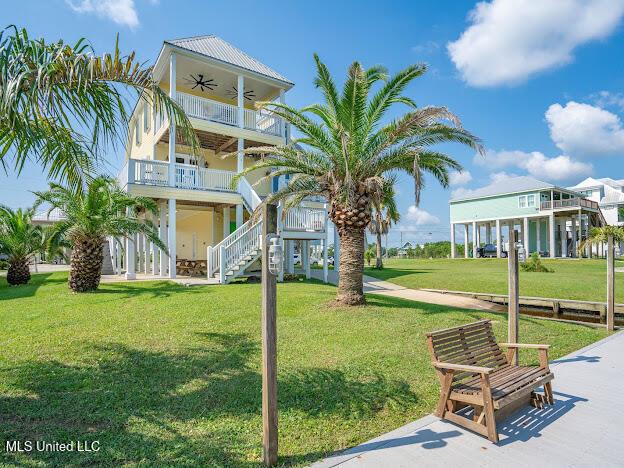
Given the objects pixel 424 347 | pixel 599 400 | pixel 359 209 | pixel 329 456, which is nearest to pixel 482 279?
pixel 359 209

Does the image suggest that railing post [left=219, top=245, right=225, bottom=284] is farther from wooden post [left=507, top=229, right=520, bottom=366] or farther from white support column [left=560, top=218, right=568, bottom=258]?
white support column [left=560, top=218, right=568, bottom=258]

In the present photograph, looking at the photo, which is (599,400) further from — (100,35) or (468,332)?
(100,35)

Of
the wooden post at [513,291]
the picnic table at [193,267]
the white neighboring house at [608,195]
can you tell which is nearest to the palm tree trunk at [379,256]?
the picnic table at [193,267]

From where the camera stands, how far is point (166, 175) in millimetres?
15867

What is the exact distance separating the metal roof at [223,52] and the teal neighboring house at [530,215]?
993 inches

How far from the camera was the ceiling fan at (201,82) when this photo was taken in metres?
18.5

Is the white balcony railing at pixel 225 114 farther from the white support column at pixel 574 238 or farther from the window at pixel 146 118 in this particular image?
the white support column at pixel 574 238

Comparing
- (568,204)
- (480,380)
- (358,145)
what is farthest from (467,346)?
(568,204)

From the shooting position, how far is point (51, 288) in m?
13.4

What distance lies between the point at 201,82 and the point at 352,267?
1399 cm

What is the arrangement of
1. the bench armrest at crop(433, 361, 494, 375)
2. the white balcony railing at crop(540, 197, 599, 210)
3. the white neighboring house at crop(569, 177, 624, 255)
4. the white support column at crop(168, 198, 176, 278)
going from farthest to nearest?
1. the white neighboring house at crop(569, 177, 624, 255)
2. the white balcony railing at crop(540, 197, 599, 210)
3. the white support column at crop(168, 198, 176, 278)
4. the bench armrest at crop(433, 361, 494, 375)

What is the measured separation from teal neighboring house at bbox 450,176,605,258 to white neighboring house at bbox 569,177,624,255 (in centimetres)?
1126

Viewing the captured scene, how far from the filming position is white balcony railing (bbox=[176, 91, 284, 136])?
1658cm

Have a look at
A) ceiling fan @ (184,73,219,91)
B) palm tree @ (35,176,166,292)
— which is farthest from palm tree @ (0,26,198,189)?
ceiling fan @ (184,73,219,91)
